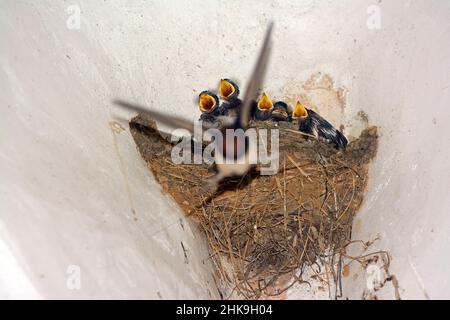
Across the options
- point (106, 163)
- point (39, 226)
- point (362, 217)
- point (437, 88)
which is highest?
point (437, 88)

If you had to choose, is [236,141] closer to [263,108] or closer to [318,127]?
[263,108]

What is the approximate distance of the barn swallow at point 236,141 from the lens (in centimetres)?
177

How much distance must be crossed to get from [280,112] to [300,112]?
9 cm

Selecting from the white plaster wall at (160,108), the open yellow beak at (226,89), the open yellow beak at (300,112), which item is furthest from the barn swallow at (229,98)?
the open yellow beak at (300,112)

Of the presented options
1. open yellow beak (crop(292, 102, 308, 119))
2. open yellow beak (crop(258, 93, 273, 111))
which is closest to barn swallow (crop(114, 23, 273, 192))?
open yellow beak (crop(258, 93, 273, 111))

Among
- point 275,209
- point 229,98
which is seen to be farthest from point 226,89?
point 275,209

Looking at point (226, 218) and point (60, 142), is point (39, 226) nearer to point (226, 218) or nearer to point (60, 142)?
point (60, 142)

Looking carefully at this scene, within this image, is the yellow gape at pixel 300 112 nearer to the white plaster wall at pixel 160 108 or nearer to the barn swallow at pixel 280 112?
the barn swallow at pixel 280 112

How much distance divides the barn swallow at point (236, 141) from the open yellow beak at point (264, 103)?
4 cm

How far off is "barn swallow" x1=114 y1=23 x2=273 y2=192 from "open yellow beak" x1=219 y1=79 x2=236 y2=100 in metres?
0.07

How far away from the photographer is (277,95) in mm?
2090

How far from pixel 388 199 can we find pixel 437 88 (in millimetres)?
390

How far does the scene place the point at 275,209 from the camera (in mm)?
1908

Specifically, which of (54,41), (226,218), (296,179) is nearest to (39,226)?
(54,41)
